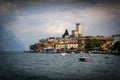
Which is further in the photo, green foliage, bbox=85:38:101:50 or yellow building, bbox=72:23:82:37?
yellow building, bbox=72:23:82:37

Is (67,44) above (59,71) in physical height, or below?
above

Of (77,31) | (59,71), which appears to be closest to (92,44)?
(77,31)

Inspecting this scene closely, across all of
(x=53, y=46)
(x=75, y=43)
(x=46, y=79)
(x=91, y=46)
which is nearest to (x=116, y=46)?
(x=91, y=46)

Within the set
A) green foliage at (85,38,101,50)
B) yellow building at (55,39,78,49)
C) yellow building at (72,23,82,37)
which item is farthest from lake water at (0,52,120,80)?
yellow building at (72,23,82,37)

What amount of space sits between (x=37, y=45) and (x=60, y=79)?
92.6m

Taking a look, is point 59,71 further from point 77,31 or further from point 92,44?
point 77,31

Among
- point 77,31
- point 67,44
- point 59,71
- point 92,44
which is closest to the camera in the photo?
point 59,71

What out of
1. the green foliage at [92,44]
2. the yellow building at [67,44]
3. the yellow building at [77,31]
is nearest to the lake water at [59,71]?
the green foliage at [92,44]

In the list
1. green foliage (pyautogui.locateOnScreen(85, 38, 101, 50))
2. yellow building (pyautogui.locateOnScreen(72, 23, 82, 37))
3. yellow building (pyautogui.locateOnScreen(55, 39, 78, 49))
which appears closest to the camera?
green foliage (pyautogui.locateOnScreen(85, 38, 101, 50))

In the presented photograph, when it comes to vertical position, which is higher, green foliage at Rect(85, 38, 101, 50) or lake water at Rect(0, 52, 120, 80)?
green foliage at Rect(85, 38, 101, 50)

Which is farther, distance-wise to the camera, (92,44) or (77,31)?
(77,31)

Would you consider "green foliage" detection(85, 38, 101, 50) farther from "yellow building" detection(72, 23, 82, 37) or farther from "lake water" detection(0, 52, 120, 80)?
"lake water" detection(0, 52, 120, 80)

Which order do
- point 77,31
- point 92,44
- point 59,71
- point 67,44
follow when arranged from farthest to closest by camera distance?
point 77,31, point 67,44, point 92,44, point 59,71

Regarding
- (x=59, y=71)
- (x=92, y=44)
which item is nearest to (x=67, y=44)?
(x=92, y=44)
